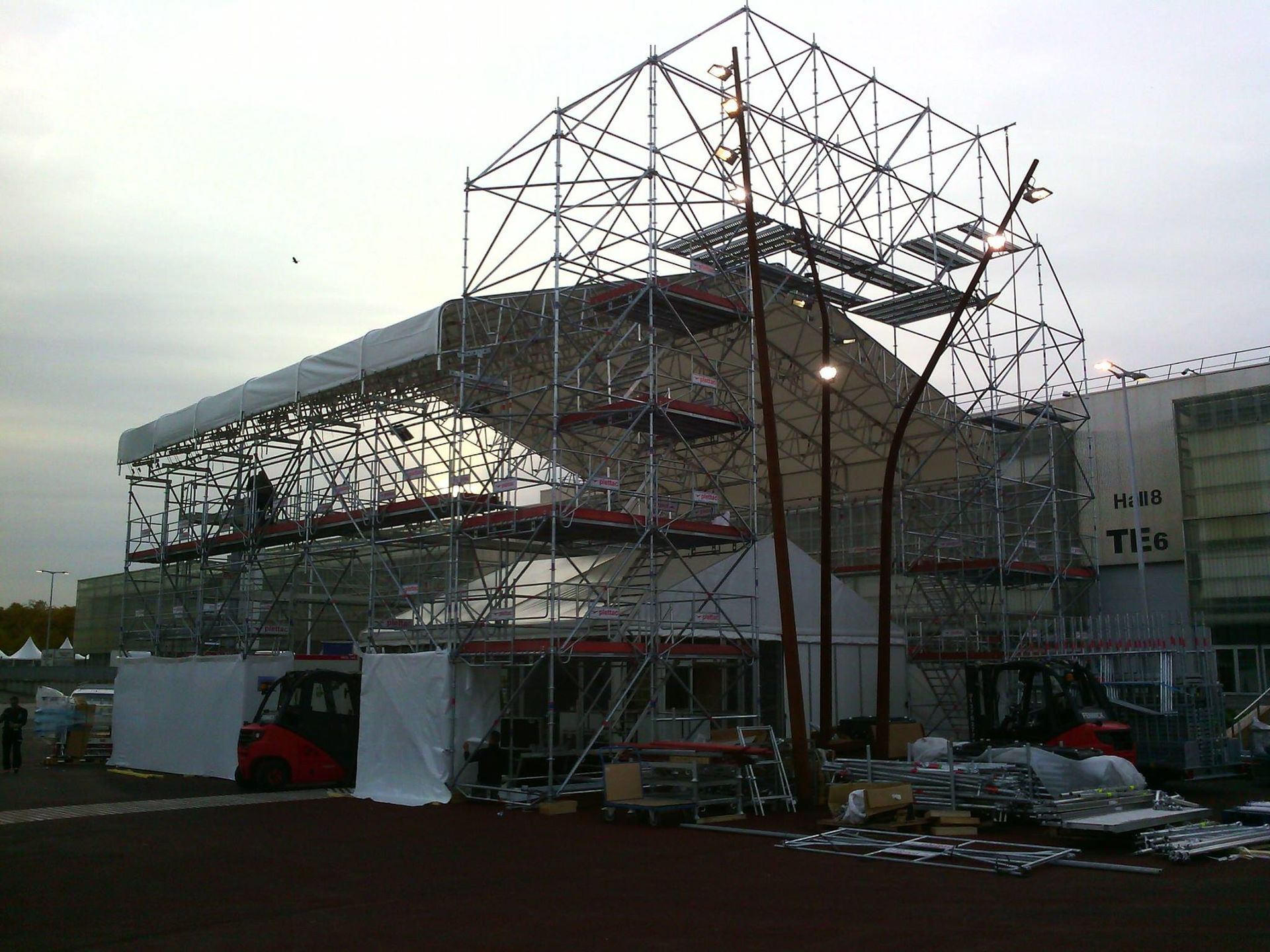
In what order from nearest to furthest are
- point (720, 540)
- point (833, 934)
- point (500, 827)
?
point (833, 934)
point (500, 827)
point (720, 540)

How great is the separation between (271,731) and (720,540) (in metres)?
8.21

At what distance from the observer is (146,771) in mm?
24391

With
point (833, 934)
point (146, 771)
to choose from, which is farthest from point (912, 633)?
point (833, 934)

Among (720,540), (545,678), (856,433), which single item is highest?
(856,433)

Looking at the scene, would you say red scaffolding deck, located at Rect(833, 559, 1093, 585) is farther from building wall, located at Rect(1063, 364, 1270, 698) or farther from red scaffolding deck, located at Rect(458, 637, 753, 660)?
red scaffolding deck, located at Rect(458, 637, 753, 660)

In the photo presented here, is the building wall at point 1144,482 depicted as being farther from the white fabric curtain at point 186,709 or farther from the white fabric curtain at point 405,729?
the white fabric curtain at point 186,709

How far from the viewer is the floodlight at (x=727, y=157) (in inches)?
703

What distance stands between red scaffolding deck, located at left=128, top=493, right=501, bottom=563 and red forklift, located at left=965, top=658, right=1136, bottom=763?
8.04 meters

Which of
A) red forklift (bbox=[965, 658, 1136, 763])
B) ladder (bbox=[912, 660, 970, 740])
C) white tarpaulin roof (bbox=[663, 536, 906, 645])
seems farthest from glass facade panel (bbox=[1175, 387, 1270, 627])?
red forklift (bbox=[965, 658, 1136, 763])

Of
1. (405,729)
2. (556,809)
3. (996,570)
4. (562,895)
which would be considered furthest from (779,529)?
(996,570)

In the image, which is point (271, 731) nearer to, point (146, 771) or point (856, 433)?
point (146, 771)

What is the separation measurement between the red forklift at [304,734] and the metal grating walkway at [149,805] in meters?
0.34

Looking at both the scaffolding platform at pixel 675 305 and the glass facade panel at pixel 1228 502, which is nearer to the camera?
the scaffolding platform at pixel 675 305

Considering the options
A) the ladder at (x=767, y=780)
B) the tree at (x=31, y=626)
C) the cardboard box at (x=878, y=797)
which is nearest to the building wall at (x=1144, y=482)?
the ladder at (x=767, y=780)
